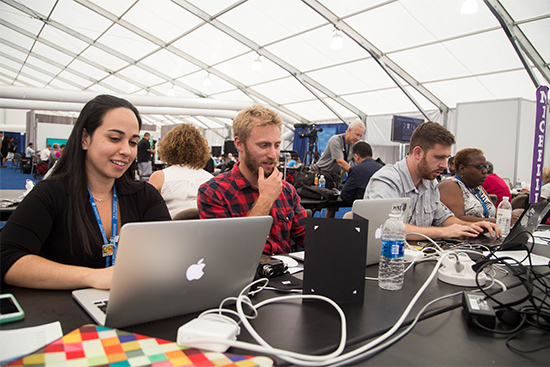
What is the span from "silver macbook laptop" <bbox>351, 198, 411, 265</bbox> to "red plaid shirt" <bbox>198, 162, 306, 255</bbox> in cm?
48

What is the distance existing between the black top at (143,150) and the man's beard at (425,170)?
6.84m

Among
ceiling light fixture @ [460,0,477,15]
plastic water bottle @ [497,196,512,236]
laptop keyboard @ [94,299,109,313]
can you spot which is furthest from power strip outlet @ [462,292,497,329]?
ceiling light fixture @ [460,0,477,15]

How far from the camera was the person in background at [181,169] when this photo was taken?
100 inches

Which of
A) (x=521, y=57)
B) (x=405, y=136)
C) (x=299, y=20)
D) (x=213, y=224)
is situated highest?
(x=299, y=20)

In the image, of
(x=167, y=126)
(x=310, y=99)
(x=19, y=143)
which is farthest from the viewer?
(x=167, y=126)

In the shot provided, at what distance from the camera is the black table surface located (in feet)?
2.32

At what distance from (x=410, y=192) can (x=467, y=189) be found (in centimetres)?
85

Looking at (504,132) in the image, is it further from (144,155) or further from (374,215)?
(144,155)

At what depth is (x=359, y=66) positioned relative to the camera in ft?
29.7

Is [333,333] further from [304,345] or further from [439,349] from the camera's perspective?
[439,349]

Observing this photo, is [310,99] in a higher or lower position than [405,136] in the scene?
higher

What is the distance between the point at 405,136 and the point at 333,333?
22.0 ft

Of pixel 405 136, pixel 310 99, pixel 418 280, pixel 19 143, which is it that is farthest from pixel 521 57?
pixel 19 143

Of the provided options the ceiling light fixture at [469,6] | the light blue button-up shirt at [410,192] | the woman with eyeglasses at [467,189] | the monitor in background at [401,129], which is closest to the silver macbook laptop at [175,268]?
the light blue button-up shirt at [410,192]
